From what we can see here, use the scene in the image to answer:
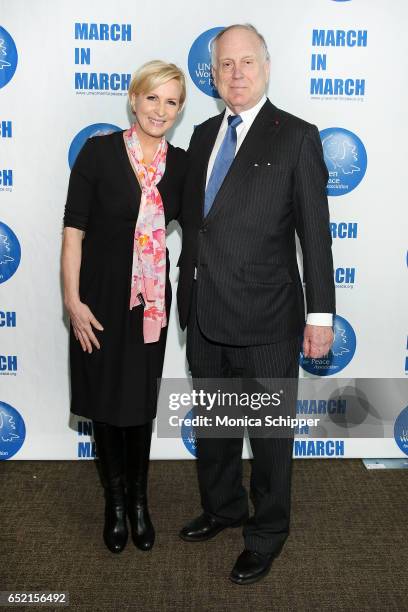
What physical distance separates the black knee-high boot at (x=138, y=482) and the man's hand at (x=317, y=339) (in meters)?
0.69

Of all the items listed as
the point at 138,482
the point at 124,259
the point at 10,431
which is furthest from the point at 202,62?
the point at 10,431

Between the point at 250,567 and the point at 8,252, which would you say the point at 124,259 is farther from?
the point at 250,567

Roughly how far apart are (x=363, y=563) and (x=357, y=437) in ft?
3.16

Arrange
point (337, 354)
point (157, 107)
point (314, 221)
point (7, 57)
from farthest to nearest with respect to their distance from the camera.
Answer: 1. point (337, 354)
2. point (7, 57)
3. point (157, 107)
4. point (314, 221)

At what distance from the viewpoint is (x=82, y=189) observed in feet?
7.70

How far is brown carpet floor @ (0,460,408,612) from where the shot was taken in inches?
91.3

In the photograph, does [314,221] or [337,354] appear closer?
[314,221]

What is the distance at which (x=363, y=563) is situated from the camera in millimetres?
2521

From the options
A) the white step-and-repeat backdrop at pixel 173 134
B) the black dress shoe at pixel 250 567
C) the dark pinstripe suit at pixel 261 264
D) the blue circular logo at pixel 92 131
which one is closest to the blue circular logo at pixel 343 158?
the white step-and-repeat backdrop at pixel 173 134

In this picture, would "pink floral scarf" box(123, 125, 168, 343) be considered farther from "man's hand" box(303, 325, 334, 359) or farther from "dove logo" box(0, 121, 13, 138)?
"dove logo" box(0, 121, 13, 138)

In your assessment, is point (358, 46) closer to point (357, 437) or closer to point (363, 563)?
point (357, 437)

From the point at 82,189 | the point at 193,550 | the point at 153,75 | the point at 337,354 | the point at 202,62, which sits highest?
the point at 202,62

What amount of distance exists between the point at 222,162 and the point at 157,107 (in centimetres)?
29

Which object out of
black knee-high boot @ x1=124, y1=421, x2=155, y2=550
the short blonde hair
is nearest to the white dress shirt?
→ the short blonde hair
